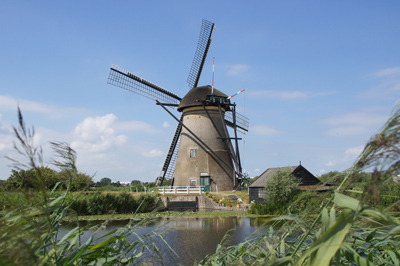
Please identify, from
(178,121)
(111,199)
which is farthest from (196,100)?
(111,199)

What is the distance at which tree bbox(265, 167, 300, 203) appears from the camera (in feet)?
55.6

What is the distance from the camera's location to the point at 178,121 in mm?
25531

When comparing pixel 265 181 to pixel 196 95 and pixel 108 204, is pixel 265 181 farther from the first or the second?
pixel 196 95

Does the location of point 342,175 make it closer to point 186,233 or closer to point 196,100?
point 186,233

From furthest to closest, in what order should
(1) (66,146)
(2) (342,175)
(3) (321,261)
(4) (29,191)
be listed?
(1) (66,146) < (2) (342,175) < (4) (29,191) < (3) (321,261)

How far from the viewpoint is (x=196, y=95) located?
25.5m

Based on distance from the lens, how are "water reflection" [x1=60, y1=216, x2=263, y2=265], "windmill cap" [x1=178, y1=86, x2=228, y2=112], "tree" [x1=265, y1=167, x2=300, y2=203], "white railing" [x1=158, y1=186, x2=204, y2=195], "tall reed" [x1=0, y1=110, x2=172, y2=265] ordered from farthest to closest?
1. "windmill cap" [x1=178, y1=86, x2=228, y2=112]
2. "white railing" [x1=158, y1=186, x2=204, y2=195]
3. "tree" [x1=265, y1=167, x2=300, y2=203]
4. "water reflection" [x1=60, y1=216, x2=263, y2=265]
5. "tall reed" [x1=0, y1=110, x2=172, y2=265]

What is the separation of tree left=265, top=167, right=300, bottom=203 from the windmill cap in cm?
929

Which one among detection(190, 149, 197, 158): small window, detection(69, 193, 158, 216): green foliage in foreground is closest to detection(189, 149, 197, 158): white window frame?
detection(190, 149, 197, 158): small window

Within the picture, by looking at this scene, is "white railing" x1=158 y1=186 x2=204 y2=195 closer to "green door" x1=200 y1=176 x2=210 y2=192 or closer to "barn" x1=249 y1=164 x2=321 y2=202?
"green door" x1=200 y1=176 x2=210 y2=192

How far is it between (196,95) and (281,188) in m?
10.5

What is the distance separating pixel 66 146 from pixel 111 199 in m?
17.1

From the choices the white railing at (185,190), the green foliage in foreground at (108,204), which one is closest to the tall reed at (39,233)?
the green foliage in foreground at (108,204)

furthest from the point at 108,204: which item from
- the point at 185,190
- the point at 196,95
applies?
the point at 196,95
